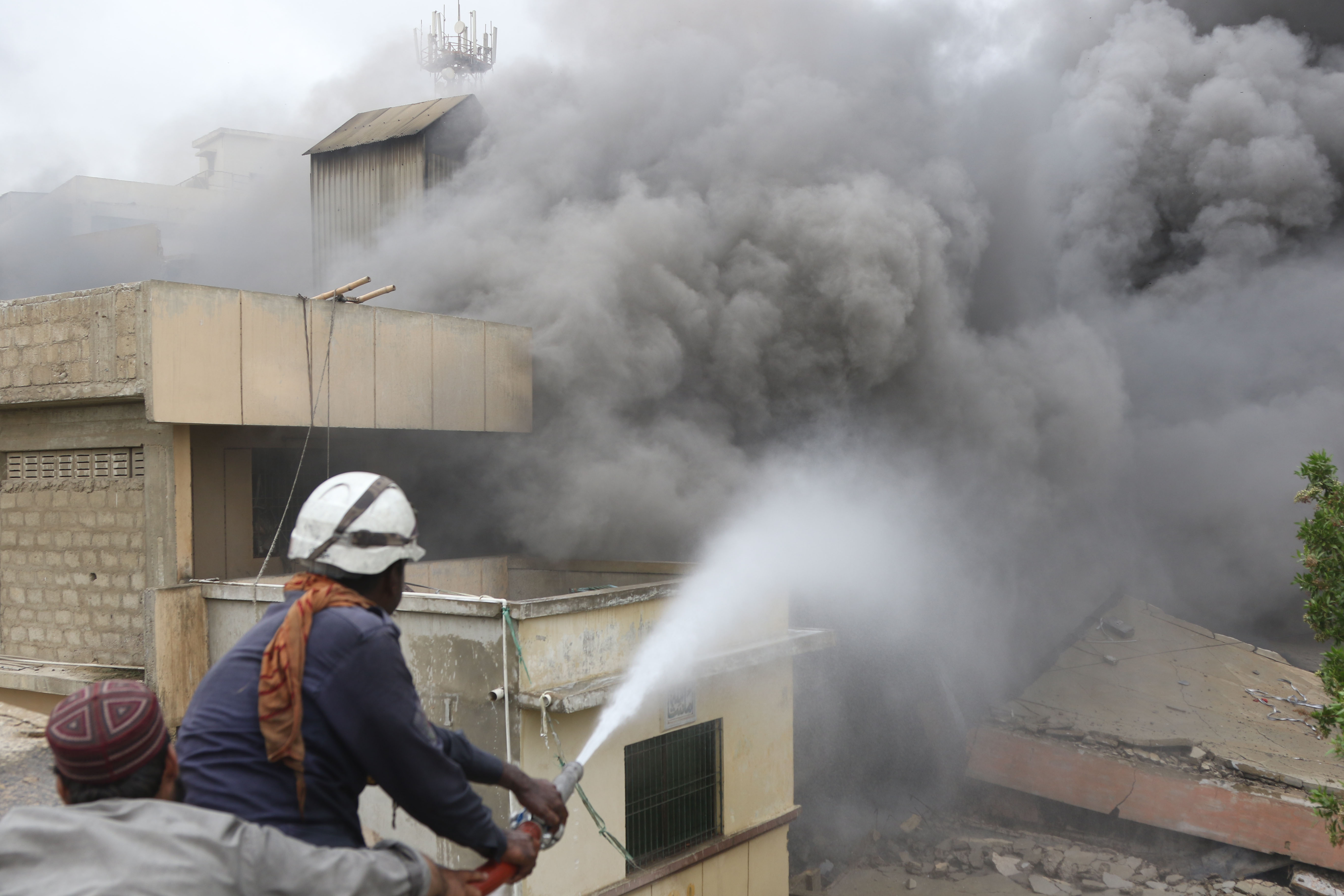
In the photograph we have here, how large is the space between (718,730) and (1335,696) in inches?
186

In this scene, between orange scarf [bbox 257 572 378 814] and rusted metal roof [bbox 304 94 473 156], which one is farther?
rusted metal roof [bbox 304 94 473 156]

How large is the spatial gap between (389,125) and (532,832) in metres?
15.1

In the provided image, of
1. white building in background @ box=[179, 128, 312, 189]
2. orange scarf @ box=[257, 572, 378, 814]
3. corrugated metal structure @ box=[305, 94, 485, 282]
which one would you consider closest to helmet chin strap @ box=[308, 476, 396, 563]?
orange scarf @ box=[257, 572, 378, 814]

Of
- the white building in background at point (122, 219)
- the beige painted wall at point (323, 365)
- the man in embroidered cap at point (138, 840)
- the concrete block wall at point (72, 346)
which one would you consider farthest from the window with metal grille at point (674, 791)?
the white building in background at point (122, 219)

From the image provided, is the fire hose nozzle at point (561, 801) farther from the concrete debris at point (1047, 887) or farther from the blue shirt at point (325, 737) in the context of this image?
the concrete debris at point (1047, 887)

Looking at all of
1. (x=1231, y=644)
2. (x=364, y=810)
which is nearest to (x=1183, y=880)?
(x=1231, y=644)

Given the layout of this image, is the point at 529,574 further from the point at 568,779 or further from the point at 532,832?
the point at 532,832

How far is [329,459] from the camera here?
9.92 meters

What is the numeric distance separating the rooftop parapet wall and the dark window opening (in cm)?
71

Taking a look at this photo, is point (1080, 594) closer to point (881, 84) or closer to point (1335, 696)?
point (881, 84)

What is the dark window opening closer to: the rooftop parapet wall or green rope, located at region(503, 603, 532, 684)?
the rooftop parapet wall

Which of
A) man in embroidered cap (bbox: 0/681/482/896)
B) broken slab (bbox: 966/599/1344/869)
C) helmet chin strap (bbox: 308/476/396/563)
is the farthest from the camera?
broken slab (bbox: 966/599/1344/869)

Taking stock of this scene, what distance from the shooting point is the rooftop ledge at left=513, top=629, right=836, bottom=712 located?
6.72m

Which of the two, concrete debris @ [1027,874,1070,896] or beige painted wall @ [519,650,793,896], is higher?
beige painted wall @ [519,650,793,896]
